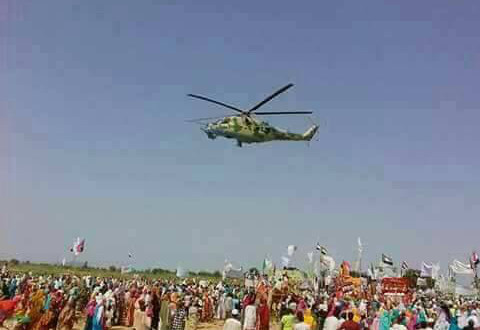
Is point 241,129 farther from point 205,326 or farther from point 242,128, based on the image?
point 205,326

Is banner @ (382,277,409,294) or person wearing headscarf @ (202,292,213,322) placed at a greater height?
banner @ (382,277,409,294)

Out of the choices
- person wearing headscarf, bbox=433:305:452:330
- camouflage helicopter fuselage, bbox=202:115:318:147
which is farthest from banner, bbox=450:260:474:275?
person wearing headscarf, bbox=433:305:452:330

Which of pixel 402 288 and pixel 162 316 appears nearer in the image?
pixel 162 316

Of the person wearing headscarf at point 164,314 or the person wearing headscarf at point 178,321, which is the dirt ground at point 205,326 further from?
the person wearing headscarf at point 178,321

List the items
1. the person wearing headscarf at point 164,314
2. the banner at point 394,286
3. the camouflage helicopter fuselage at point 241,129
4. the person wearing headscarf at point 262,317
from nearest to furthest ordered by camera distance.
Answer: the person wearing headscarf at point 262,317 → the person wearing headscarf at point 164,314 → the camouflage helicopter fuselage at point 241,129 → the banner at point 394,286

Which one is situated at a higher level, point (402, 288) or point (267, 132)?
point (267, 132)

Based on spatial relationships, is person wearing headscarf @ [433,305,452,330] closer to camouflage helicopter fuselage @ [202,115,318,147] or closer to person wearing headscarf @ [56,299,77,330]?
person wearing headscarf @ [56,299,77,330]

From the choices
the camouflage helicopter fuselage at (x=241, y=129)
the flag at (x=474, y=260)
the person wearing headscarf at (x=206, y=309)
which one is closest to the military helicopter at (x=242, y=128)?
the camouflage helicopter fuselage at (x=241, y=129)

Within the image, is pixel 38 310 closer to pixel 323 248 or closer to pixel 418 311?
pixel 418 311

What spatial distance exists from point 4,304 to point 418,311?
1166 cm

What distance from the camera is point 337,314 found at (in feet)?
34.6

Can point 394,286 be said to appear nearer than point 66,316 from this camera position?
No

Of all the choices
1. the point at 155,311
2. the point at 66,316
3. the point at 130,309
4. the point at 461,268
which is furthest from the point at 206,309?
the point at 461,268

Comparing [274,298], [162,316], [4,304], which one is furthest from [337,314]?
[274,298]
